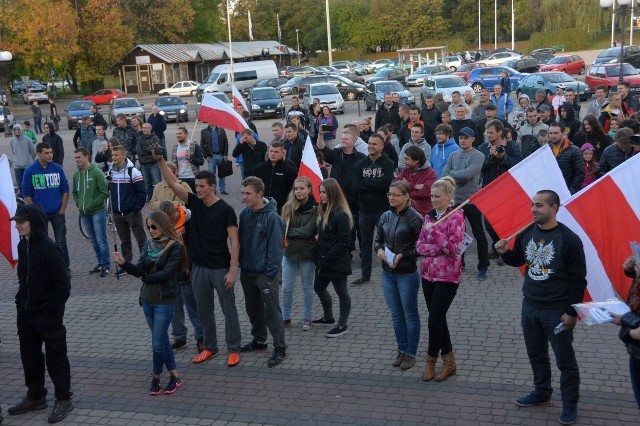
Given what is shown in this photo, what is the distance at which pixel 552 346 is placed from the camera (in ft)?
18.5

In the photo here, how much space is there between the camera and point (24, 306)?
629 centimetres

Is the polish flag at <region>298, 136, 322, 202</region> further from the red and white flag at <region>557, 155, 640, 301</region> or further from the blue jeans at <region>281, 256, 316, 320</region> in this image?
the red and white flag at <region>557, 155, 640, 301</region>

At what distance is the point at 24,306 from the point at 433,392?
140 inches

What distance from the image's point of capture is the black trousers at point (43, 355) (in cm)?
625

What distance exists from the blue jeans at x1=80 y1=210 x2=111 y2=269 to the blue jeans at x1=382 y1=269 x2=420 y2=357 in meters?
5.25

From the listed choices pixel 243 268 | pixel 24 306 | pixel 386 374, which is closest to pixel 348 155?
pixel 243 268

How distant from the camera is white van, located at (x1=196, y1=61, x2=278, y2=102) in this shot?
159ft

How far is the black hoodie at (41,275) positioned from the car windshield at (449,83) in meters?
29.9

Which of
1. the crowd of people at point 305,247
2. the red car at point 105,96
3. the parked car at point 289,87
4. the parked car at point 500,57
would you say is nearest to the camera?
the crowd of people at point 305,247

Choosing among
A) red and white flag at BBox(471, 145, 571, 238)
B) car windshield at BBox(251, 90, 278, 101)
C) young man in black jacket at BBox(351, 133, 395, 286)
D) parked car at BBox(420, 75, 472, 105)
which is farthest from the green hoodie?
car windshield at BBox(251, 90, 278, 101)

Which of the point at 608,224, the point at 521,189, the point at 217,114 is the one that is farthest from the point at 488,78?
the point at 608,224

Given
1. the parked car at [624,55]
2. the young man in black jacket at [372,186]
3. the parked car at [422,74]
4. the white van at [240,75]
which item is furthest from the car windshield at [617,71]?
the young man in black jacket at [372,186]

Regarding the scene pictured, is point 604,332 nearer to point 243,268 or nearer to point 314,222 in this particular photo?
point 314,222

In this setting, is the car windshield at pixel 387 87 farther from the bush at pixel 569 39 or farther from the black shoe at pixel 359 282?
the bush at pixel 569 39
